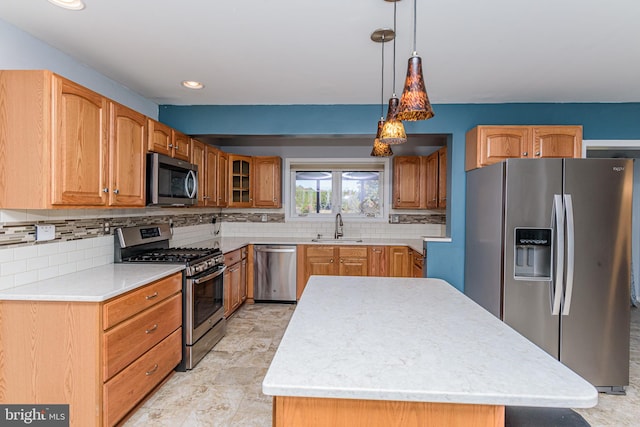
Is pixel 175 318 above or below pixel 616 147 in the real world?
below

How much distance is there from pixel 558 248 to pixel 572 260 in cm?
12

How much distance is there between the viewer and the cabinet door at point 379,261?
4.45 m

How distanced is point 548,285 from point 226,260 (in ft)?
9.77

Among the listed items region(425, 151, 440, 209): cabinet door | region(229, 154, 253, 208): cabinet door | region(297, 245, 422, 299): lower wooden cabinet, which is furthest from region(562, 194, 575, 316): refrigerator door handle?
region(229, 154, 253, 208): cabinet door

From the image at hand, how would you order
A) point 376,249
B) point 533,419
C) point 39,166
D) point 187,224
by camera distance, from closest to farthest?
point 533,419
point 39,166
point 187,224
point 376,249

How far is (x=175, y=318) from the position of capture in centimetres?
256

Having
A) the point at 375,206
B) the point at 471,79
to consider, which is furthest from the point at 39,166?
the point at 375,206

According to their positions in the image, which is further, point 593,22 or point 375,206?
point 375,206

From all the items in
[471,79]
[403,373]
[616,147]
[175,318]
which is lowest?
[175,318]

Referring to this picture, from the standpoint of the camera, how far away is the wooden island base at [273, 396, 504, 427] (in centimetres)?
96

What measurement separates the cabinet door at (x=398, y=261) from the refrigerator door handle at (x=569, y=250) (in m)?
2.04

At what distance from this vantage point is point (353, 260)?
14.7 ft

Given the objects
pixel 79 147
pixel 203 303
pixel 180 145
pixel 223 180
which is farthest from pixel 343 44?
pixel 223 180

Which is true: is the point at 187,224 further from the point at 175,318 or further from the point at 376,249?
the point at 376,249
